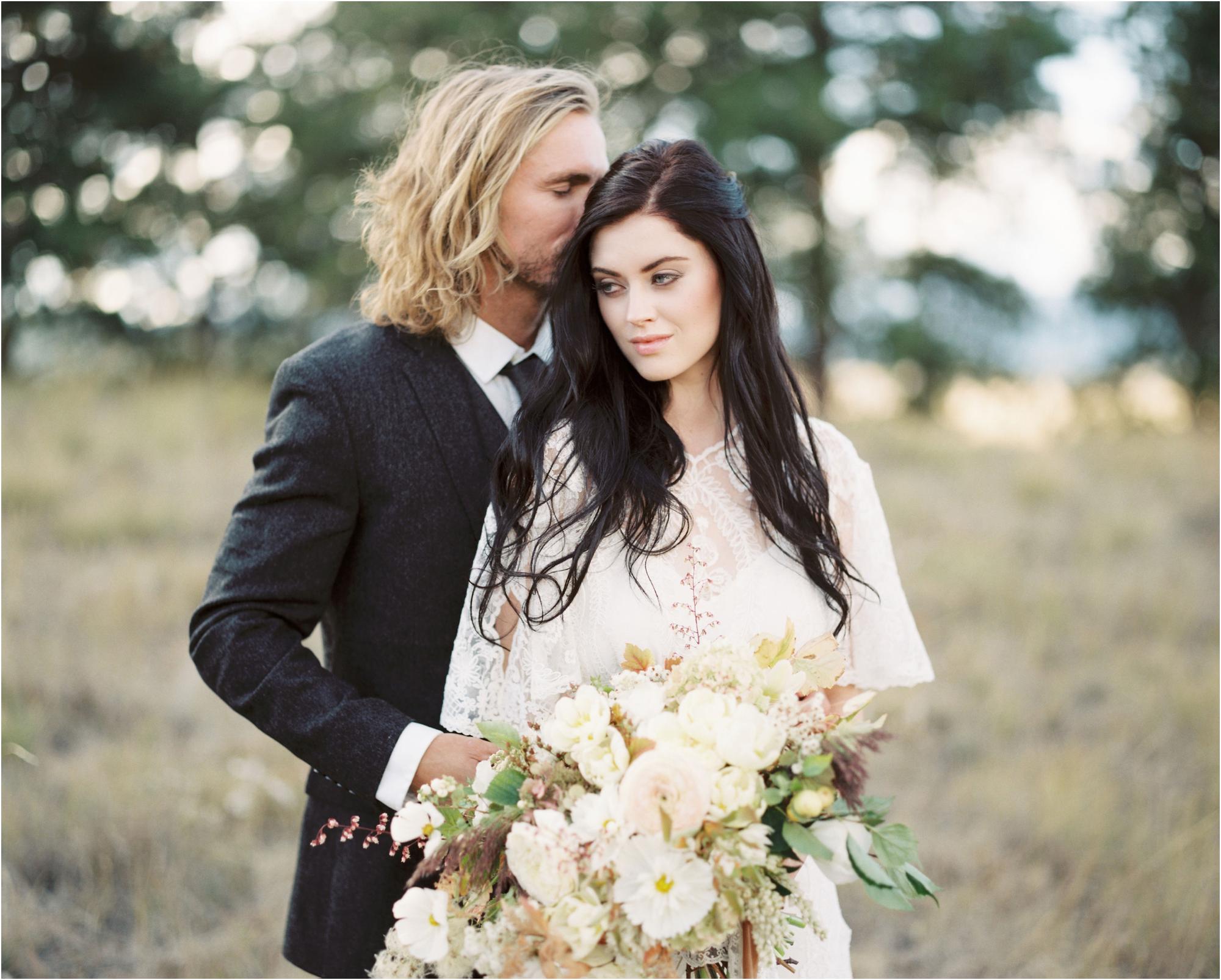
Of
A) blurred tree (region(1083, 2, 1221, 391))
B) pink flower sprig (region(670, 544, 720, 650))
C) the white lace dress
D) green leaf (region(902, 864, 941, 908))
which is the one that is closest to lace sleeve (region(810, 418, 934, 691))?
the white lace dress

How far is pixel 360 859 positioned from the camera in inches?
95.8

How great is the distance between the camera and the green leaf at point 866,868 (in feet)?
5.10

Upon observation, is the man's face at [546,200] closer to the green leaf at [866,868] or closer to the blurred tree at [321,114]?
the green leaf at [866,868]

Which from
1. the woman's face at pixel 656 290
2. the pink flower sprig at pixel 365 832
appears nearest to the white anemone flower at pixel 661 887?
the pink flower sprig at pixel 365 832

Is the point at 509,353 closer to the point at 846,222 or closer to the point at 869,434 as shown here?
the point at 869,434

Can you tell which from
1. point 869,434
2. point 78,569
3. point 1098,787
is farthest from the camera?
point 869,434

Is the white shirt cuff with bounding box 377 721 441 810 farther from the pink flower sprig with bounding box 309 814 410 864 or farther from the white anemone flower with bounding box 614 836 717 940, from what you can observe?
the white anemone flower with bounding box 614 836 717 940

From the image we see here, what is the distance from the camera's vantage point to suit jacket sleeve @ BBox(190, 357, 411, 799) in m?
2.18

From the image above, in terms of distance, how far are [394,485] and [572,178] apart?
0.93 metres

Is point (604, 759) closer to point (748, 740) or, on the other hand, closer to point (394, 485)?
point (748, 740)

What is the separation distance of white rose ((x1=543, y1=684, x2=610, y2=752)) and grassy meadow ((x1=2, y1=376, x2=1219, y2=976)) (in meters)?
2.63

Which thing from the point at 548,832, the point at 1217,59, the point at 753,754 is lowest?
the point at 548,832

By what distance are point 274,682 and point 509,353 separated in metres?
0.99

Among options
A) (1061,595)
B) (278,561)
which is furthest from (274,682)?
(1061,595)
